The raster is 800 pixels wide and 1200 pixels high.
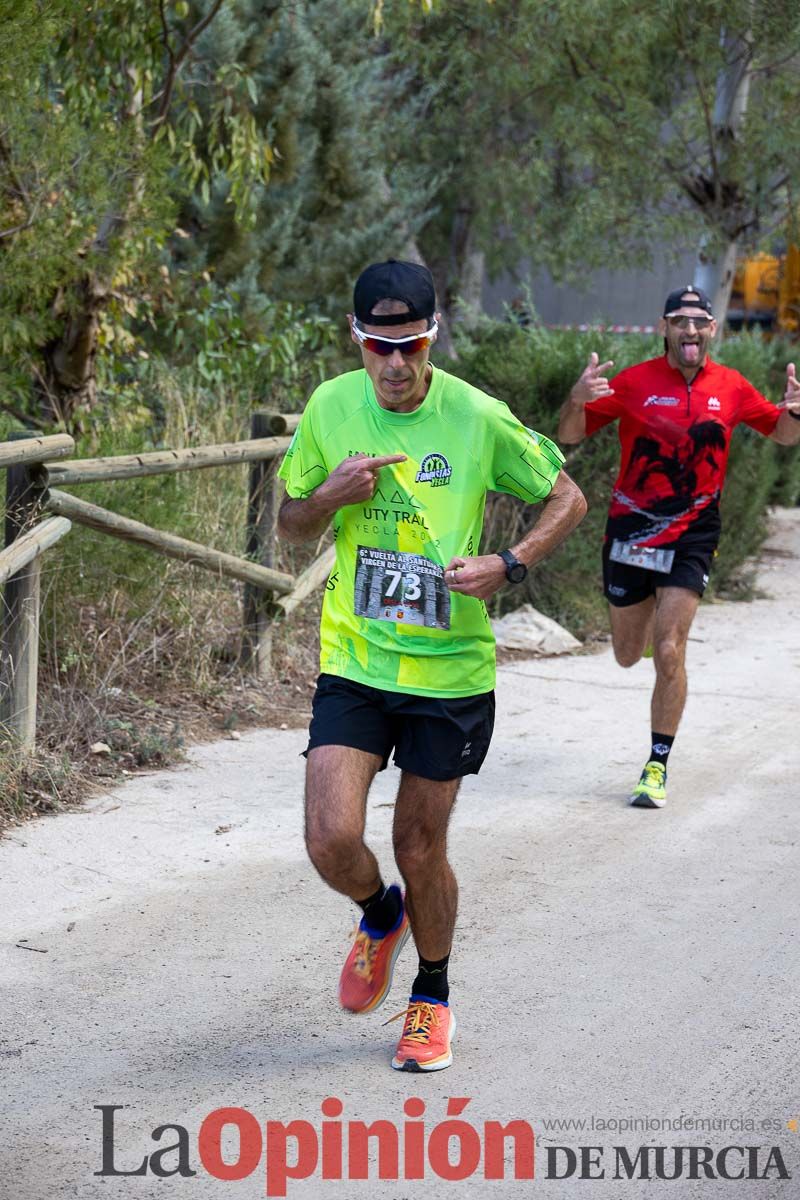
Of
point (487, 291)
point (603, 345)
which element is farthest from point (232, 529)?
point (487, 291)

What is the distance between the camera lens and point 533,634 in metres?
9.73

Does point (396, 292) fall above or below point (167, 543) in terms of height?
above

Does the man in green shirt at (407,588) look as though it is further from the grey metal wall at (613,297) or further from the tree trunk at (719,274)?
the grey metal wall at (613,297)

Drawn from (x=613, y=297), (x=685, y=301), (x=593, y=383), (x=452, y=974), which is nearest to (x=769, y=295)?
(x=613, y=297)

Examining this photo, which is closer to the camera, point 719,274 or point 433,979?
point 433,979

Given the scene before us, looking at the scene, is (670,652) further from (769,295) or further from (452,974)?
(769,295)

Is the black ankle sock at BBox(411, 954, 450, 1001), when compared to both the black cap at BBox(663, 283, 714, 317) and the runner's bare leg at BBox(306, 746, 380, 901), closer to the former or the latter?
the runner's bare leg at BBox(306, 746, 380, 901)

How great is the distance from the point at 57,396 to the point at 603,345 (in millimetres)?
3953

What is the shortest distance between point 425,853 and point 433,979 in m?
0.41

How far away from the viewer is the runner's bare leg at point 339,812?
384cm

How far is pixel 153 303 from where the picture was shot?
9586 millimetres

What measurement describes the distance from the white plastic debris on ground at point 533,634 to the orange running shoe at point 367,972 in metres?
5.44

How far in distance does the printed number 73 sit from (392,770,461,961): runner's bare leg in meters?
0.47

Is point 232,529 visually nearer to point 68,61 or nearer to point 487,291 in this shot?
point 68,61
